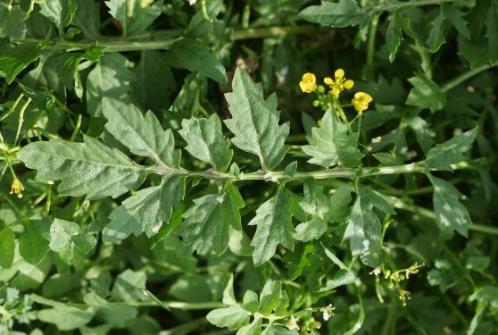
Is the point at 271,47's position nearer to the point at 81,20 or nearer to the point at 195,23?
the point at 195,23

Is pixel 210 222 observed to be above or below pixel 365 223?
above

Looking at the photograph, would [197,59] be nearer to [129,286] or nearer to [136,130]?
[136,130]

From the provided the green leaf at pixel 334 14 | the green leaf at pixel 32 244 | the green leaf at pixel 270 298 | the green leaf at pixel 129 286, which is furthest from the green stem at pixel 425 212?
the green leaf at pixel 32 244

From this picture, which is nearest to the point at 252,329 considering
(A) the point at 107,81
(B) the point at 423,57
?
(A) the point at 107,81

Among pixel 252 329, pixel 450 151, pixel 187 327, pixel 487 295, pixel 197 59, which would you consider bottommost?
pixel 187 327

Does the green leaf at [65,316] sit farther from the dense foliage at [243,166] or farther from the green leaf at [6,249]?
the green leaf at [6,249]

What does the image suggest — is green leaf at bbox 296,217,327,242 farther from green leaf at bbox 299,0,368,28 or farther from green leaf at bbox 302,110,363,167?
green leaf at bbox 299,0,368,28
